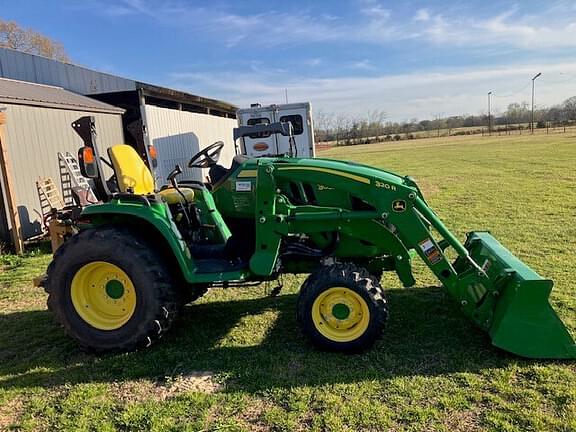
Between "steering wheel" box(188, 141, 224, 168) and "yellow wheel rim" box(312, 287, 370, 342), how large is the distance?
157 cm

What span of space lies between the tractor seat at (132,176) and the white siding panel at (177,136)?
23.7 ft

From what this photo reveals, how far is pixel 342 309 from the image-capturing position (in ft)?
12.5

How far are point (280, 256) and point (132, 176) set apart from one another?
158cm

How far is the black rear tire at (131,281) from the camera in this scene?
3877mm

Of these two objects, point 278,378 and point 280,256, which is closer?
point 278,378

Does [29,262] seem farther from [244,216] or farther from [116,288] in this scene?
[244,216]

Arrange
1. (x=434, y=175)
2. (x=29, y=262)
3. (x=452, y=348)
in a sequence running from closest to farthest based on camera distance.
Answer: (x=452, y=348) < (x=29, y=262) < (x=434, y=175)

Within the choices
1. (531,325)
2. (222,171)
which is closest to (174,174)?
(222,171)

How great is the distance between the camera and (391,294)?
525 cm

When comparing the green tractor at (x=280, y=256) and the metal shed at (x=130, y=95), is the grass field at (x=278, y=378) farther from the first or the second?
the metal shed at (x=130, y=95)

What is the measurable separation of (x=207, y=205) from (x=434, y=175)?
15563 millimetres

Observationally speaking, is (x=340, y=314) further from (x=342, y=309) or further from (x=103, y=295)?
(x=103, y=295)

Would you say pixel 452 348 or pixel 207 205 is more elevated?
pixel 207 205

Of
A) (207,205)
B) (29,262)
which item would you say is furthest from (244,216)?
(29,262)
